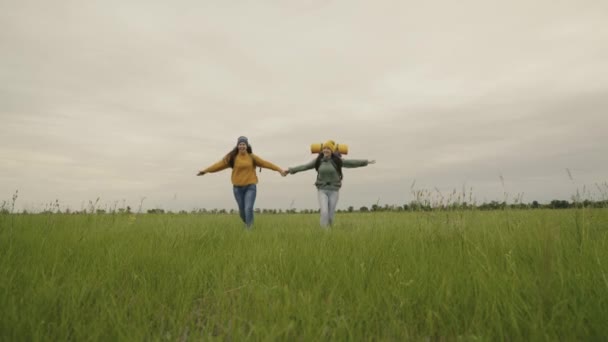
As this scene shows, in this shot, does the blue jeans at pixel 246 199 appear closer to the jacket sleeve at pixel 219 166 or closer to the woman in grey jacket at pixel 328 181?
the jacket sleeve at pixel 219 166

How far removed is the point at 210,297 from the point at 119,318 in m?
0.76

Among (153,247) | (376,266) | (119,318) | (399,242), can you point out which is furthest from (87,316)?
(399,242)

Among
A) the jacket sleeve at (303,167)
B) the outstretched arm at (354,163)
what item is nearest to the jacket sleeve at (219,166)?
the jacket sleeve at (303,167)

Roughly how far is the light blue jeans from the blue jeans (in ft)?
6.13

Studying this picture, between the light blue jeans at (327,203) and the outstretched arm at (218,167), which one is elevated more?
the outstretched arm at (218,167)

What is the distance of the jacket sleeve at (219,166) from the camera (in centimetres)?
938

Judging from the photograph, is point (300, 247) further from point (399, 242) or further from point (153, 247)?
point (153, 247)

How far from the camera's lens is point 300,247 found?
4.28 metres

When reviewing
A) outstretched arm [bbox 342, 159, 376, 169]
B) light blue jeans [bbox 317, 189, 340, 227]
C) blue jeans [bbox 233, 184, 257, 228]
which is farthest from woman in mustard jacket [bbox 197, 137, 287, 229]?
outstretched arm [bbox 342, 159, 376, 169]

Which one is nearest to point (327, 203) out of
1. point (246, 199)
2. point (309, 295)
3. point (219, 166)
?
point (246, 199)

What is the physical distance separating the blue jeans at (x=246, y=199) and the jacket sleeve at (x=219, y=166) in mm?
710

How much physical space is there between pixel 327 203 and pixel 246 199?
226cm

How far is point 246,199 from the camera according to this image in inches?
356

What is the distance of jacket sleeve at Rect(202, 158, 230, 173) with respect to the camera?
938cm
